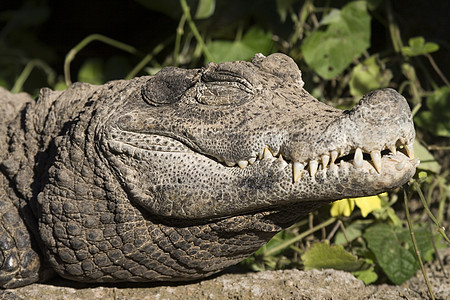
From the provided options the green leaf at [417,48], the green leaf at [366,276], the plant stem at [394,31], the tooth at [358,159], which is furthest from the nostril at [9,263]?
the plant stem at [394,31]

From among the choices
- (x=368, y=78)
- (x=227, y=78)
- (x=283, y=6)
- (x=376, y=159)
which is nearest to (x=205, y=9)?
(x=283, y=6)

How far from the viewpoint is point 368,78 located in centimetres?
419

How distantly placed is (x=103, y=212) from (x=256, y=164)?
720mm

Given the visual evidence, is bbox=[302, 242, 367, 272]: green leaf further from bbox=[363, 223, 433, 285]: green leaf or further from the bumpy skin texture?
the bumpy skin texture

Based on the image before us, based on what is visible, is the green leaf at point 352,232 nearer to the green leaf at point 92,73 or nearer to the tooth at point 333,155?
the tooth at point 333,155

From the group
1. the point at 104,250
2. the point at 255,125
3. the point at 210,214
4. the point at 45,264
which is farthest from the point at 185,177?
the point at 45,264

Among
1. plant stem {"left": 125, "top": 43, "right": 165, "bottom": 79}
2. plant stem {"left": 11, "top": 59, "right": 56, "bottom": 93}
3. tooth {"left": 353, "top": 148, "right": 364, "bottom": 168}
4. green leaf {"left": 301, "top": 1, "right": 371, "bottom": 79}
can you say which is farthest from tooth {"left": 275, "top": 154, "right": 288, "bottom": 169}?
plant stem {"left": 11, "top": 59, "right": 56, "bottom": 93}

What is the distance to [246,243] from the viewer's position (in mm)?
2654

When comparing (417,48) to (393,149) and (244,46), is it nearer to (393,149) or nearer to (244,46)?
(244,46)

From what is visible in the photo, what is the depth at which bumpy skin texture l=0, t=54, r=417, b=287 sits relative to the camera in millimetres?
2260

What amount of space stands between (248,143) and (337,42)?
1925 mm

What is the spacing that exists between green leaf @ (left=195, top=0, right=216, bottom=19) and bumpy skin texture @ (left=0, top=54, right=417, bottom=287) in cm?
171

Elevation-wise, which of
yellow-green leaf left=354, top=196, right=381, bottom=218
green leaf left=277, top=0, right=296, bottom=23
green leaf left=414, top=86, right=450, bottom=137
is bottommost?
yellow-green leaf left=354, top=196, right=381, bottom=218

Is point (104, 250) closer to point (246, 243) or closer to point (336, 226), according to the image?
point (246, 243)
